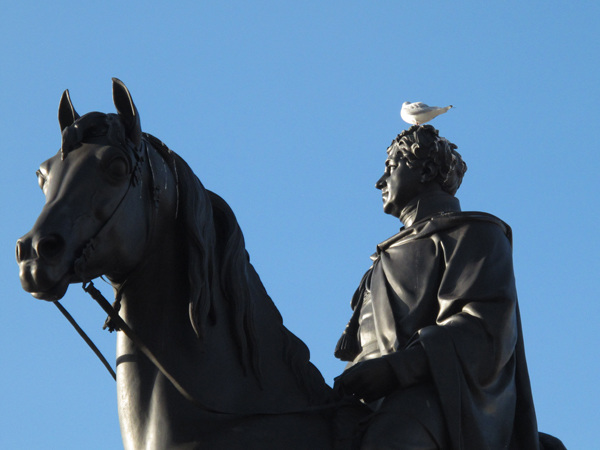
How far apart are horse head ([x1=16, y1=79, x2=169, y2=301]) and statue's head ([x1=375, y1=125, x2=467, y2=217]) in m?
2.51

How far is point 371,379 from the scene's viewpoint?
6.47 m

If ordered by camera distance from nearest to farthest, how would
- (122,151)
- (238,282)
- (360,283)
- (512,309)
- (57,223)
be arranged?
(57,223)
(122,151)
(238,282)
(512,309)
(360,283)

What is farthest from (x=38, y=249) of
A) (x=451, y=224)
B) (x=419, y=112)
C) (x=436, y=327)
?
(x=419, y=112)

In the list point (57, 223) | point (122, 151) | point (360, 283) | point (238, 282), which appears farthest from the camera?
point (360, 283)

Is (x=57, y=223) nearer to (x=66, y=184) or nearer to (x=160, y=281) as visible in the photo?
(x=66, y=184)

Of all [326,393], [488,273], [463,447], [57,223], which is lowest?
[463,447]

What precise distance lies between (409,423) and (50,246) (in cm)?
228

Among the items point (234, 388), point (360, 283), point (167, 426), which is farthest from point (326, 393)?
point (360, 283)

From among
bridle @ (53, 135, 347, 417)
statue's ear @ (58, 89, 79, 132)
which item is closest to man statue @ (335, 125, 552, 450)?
bridle @ (53, 135, 347, 417)

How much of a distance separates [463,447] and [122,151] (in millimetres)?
2591

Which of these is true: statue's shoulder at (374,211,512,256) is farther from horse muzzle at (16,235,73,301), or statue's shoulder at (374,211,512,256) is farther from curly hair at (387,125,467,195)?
horse muzzle at (16,235,73,301)

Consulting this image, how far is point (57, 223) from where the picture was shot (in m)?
5.57

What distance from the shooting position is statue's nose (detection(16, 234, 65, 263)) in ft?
17.8

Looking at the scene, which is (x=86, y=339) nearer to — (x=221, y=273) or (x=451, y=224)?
(x=221, y=273)
